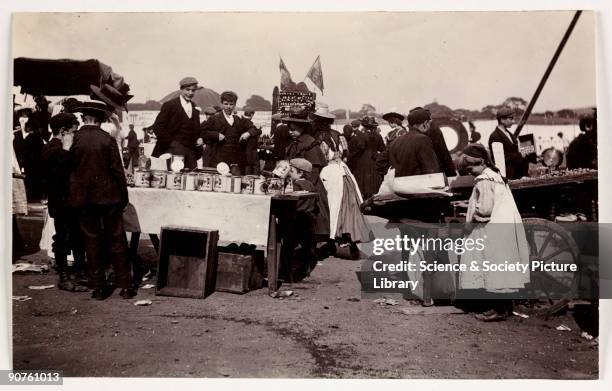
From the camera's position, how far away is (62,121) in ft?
17.5

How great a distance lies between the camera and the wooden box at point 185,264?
5324mm

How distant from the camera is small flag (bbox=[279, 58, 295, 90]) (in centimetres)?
515

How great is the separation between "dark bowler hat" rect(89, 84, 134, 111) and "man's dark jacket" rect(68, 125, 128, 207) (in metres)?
0.33

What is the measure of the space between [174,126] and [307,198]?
143 centimetres

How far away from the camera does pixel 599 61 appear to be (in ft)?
16.4

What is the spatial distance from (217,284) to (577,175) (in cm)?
325

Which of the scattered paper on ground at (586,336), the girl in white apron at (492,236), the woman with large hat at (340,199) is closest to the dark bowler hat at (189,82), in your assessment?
the woman with large hat at (340,199)

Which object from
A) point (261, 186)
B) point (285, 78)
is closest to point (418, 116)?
point (285, 78)

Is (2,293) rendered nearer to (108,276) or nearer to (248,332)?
(108,276)

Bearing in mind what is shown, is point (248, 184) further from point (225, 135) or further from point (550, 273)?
point (550, 273)

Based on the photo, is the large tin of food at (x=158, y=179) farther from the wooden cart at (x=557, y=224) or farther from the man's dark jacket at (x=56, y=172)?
the wooden cart at (x=557, y=224)

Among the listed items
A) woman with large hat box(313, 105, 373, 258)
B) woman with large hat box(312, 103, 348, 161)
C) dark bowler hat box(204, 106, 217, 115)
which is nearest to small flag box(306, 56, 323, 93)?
woman with large hat box(312, 103, 348, 161)

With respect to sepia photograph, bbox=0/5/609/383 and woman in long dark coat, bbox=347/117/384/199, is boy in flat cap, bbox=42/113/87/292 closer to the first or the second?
sepia photograph, bbox=0/5/609/383
